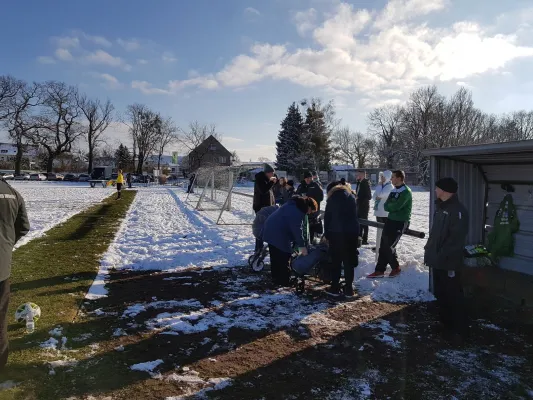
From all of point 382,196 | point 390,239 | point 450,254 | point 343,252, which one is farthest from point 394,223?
point 382,196

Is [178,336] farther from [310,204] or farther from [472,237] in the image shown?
[472,237]

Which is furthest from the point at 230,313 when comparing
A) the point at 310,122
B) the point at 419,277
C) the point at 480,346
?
the point at 310,122

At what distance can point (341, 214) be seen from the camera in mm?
5648

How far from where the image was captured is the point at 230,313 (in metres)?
5.01

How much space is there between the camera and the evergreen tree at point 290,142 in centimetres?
5819

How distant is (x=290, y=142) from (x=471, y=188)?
173 ft

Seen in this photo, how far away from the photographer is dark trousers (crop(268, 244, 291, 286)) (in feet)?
20.0

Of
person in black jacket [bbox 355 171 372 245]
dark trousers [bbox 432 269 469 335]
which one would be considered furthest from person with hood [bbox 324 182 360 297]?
person in black jacket [bbox 355 171 372 245]

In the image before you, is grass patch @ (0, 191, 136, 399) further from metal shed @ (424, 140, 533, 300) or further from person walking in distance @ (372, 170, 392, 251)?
person walking in distance @ (372, 170, 392, 251)

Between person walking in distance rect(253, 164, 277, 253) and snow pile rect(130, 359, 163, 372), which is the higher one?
person walking in distance rect(253, 164, 277, 253)

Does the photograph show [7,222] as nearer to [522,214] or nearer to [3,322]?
[3,322]

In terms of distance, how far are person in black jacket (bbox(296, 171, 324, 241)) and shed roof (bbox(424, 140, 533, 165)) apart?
9.96 ft

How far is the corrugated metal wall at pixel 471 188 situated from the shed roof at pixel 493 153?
0.48ft

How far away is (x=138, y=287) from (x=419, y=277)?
4495mm
